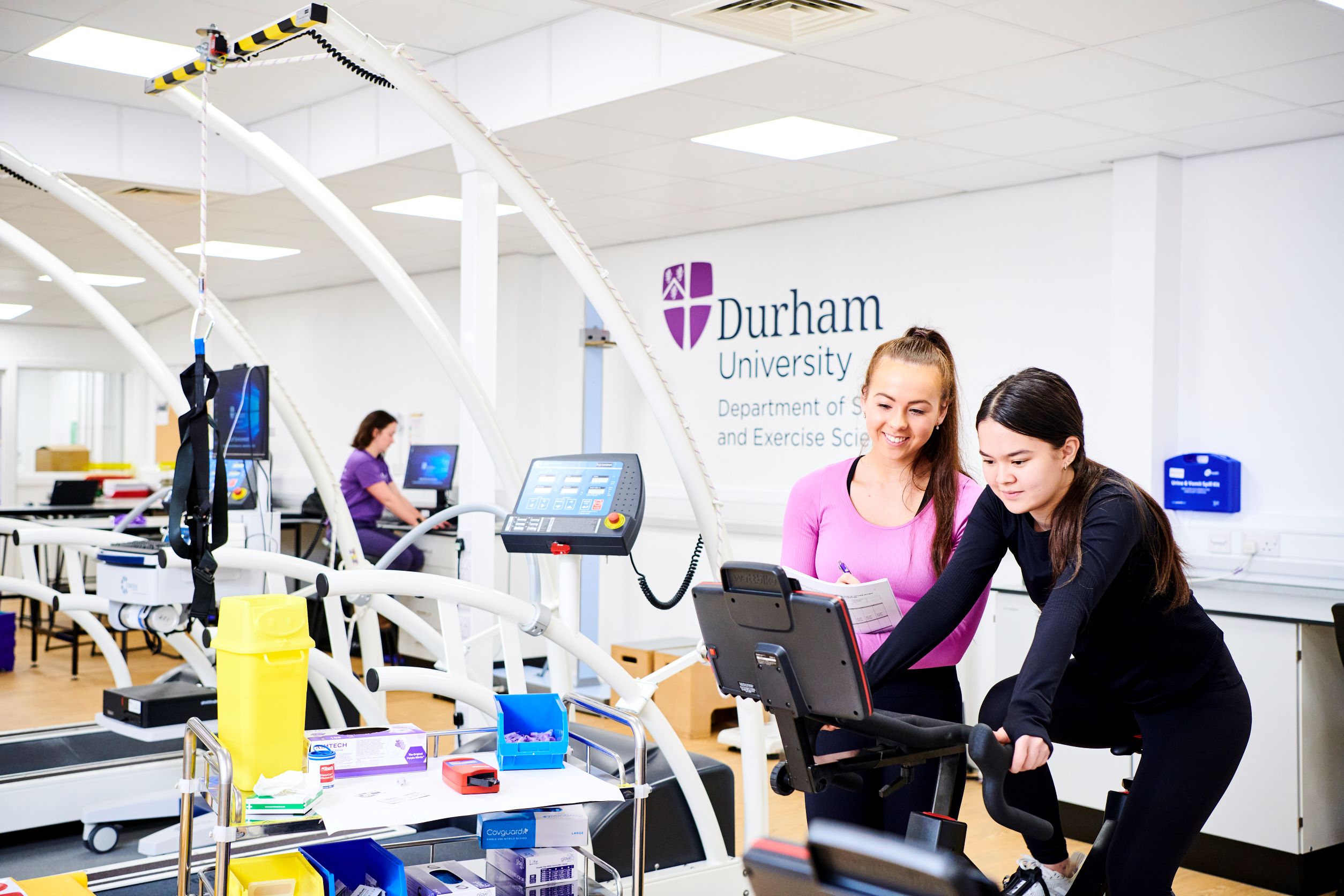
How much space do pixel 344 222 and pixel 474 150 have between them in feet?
2.52

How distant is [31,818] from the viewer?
4.32 m

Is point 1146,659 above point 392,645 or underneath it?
above

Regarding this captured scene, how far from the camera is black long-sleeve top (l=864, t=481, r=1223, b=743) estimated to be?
6.40ft

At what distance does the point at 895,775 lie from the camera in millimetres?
2377

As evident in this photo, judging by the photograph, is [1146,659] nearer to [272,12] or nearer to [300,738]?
[300,738]

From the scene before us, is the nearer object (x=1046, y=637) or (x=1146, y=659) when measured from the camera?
(x=1046, y=637)

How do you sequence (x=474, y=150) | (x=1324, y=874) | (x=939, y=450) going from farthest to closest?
(x=1324, y=874) → (x=474, y=150) → (x=939, y=450)

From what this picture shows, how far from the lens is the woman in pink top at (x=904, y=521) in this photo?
2309 millimetres

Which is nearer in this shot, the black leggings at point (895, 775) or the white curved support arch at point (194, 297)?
the black leggings at point (895, 775)

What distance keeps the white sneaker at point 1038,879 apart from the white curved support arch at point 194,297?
297 centimetres

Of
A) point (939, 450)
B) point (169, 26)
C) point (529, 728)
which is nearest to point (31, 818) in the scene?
point (529, 728)

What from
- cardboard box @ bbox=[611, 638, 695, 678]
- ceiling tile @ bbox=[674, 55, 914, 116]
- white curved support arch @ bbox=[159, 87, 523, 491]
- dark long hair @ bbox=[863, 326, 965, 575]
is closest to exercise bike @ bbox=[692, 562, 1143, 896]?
dark long hair @ bbox=[863, 326, 965, 575]

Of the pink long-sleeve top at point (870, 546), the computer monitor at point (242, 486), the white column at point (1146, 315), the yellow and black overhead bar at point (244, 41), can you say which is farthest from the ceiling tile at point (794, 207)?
the pink long-sleeve top at point (870, 546)

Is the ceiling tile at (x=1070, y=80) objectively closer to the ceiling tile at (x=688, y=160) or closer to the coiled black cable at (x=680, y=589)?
the ceiling tile at (x=688, y=160)
